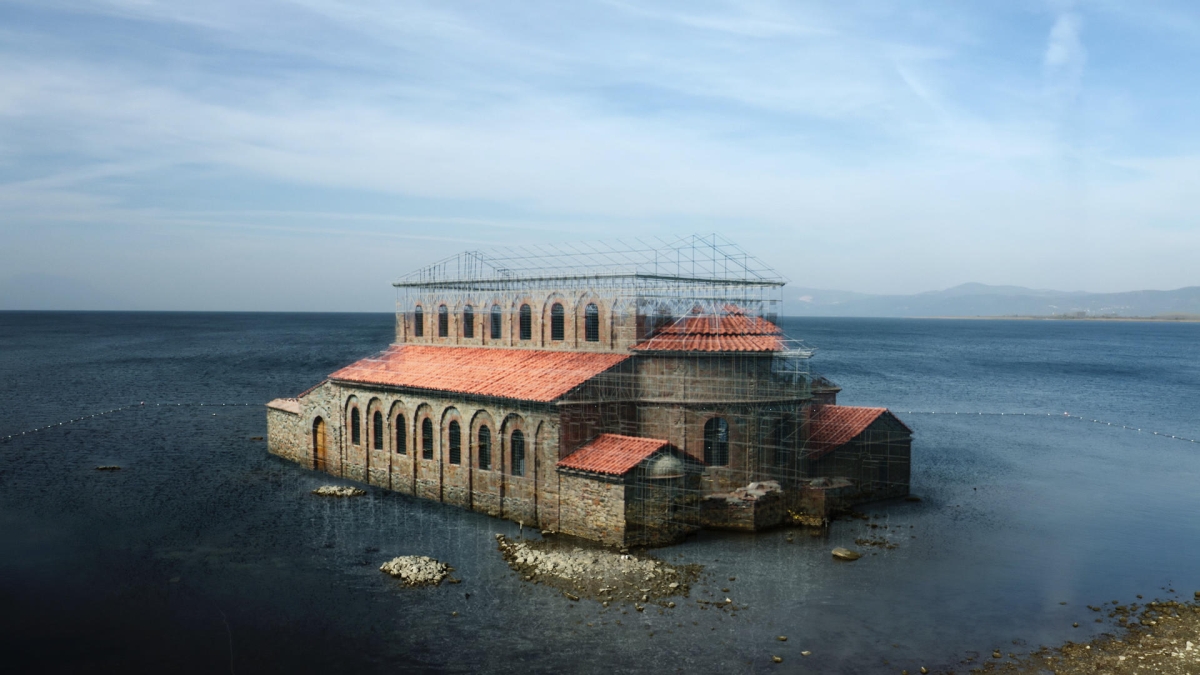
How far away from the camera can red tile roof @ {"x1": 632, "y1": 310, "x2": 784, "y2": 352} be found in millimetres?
38594

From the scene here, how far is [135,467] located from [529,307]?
2729 cm

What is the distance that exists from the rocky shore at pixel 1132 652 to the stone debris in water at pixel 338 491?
1250 inches

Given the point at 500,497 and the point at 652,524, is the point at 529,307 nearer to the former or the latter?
the point at 500,497

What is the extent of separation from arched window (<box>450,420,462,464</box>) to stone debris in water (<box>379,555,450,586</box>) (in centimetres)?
941

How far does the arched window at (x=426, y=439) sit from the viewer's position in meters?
44.6

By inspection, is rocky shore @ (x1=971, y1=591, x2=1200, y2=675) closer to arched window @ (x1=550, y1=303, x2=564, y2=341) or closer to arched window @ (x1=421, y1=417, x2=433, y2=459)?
arched window @ (x1=550, y1=303, x2=564, y2=341)

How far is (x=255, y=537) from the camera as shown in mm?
37906

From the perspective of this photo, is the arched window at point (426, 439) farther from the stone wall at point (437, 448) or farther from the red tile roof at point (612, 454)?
the red tile roof at point (612, 454)

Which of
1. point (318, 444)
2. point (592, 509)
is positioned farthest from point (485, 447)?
point (318, 444)

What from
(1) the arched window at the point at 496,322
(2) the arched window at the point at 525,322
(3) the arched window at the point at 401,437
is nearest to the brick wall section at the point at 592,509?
(2) the arched window at the point at 525,322

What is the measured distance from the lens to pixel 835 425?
4403cm

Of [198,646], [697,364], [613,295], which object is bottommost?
[198,646]

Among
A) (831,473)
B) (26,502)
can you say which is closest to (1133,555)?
(831,473)

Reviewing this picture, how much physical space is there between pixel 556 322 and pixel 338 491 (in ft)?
48.7
